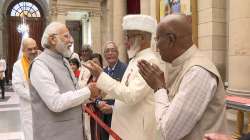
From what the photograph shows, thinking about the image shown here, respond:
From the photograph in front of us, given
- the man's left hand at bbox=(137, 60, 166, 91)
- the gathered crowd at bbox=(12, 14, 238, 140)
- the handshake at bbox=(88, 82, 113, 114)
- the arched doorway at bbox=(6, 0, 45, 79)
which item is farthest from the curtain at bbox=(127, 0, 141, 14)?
the man's left hand at bbox=(137, 60, 166, 91)

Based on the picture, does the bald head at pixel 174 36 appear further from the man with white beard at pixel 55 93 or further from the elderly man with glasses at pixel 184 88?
the man with white beard at pixel 55 93

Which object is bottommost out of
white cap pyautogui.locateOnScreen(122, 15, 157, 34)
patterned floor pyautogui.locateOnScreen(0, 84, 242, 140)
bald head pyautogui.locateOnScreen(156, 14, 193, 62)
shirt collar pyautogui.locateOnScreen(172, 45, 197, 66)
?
patterned floor pyautogui.locateOnScreen(0, 84, 242, 140)

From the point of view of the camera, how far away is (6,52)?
21047mm

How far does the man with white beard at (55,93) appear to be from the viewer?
8.09ft

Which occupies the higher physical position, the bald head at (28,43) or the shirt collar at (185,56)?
the bald head at (28,43)

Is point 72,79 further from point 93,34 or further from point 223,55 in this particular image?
point 93,34

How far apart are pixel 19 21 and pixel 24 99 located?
18.5 metres

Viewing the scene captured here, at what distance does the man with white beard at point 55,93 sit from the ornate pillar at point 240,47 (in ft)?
12.1

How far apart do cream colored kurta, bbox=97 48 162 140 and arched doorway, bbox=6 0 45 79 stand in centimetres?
1905

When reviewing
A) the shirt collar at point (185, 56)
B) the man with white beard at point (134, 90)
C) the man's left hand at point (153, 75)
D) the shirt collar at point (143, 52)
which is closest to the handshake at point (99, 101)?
the man with white beard at point (134, 90)

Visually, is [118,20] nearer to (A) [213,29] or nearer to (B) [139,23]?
(A) [213,29]

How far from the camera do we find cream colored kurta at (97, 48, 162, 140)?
249 centimetres

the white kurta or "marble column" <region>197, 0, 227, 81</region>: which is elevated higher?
"marble column" <region>197, 0, 227, 81</region>

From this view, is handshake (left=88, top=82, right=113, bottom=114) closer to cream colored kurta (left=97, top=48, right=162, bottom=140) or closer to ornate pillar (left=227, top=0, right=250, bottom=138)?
cream colored kurta (left=97, top=48, right=162, bottom=140)
